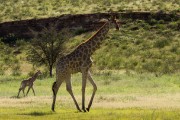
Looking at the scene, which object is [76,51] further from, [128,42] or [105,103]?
[128,42]

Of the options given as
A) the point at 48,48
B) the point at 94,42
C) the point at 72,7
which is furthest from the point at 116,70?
the point at 94,42

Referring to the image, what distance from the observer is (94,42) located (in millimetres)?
22891

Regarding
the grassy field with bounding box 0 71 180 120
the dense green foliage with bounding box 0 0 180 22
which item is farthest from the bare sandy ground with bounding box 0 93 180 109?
the dense green foliage with bounding box 0 0 180 22

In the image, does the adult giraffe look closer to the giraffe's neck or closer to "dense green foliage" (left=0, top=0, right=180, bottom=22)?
the giraffe's neck

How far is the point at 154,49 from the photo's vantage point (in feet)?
200

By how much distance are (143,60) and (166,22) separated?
14.6 meters

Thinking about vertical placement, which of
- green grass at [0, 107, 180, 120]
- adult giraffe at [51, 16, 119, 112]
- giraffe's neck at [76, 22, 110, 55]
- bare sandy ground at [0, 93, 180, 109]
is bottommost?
bare sandy ground at [0, 93, 180, 109]

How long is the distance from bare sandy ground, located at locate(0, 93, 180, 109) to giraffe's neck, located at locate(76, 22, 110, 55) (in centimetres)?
260

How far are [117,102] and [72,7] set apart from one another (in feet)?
169

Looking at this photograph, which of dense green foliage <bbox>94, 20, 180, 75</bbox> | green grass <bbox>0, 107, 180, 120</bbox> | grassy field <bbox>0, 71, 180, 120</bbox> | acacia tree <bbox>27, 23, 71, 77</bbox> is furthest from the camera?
dense green foliage <bbox>94, 20, 180, 75</bbox>

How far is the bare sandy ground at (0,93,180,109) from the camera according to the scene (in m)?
23.8

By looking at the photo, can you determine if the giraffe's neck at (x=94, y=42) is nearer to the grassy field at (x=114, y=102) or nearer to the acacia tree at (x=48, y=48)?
the grassy field at (x=114, y=102)

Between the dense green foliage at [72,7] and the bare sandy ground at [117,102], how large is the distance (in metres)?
44.9

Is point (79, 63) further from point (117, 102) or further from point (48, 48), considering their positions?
point (48, 48)
